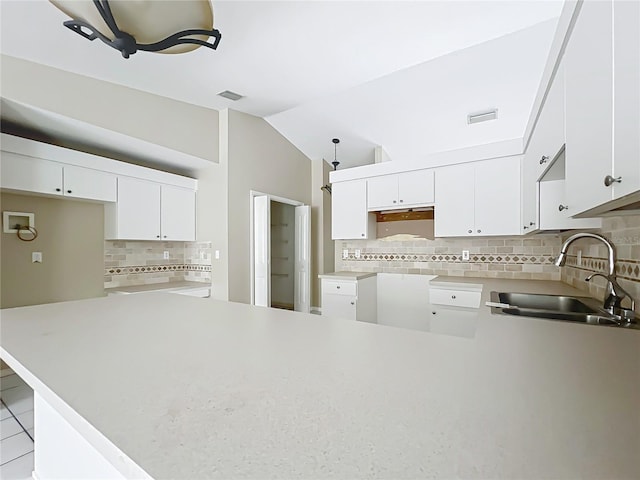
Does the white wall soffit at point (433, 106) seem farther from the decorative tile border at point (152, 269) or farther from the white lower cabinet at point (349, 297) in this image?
the decorative tile border at point (152, 269)

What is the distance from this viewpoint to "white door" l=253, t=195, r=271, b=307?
4.21 meters

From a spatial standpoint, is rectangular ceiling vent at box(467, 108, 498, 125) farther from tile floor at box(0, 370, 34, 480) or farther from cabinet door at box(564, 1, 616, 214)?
tile floor at box(0, 370, 34, 480)

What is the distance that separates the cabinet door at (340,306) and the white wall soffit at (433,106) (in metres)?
1.73

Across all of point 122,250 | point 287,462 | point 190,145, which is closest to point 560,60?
point 287,462

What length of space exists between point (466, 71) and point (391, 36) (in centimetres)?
102

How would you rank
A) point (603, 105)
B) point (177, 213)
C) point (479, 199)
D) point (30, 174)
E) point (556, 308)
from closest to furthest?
point (603, 105)
point (556, 308)
point (30, 174)
point (479, 199)
point (177, 213)

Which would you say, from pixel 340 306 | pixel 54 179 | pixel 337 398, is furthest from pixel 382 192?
pixel 337 398

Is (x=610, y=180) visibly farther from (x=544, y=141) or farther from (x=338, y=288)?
(x=338, y=288)

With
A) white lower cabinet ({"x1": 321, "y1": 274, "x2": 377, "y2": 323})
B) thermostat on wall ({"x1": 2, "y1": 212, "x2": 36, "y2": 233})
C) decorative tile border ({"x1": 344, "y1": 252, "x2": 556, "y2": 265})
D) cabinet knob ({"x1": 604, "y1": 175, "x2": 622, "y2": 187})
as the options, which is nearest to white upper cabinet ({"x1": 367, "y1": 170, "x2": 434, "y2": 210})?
decorative tile border ({"x1": 344, "y1": 252, "x2": 556, "y2": 265})

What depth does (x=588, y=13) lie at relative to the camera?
103 cm

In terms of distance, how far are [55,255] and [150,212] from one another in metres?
0.95

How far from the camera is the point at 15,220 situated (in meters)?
2.79

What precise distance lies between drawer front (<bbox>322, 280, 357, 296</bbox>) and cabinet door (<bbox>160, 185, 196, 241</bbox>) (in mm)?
1861

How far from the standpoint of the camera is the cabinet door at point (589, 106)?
89 cm
